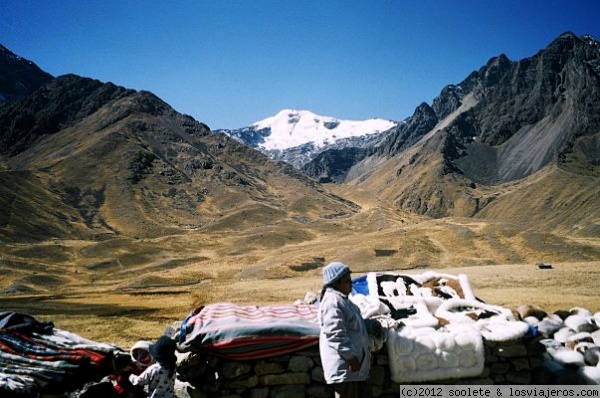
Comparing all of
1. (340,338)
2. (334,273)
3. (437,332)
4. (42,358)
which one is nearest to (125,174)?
(42,358)

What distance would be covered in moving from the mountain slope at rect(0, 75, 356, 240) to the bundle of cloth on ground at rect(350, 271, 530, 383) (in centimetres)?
7004

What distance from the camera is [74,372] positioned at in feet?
19.9

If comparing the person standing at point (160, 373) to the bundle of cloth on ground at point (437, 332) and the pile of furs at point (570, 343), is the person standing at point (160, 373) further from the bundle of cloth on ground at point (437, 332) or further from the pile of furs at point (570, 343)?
the pile of furs at point (570, 343)

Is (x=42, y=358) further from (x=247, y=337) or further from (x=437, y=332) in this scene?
(x=437, y=332)

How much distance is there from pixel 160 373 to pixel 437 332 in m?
4.25

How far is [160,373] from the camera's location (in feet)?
20.2

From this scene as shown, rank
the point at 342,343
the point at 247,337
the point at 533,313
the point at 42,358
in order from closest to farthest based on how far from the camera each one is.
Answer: the point at 342,343, the point at 42,358, the point at 247,337, the point at 533,313

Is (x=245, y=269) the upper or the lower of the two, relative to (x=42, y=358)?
lower

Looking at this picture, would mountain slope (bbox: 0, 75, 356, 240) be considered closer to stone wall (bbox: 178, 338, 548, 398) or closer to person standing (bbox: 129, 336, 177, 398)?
stone wall (bbox: 178, 338, 548, 398)

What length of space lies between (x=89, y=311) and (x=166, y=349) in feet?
66.4

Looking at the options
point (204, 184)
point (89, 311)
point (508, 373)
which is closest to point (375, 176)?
point (204, 184)

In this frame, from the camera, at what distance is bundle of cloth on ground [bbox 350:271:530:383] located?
6.80 meters

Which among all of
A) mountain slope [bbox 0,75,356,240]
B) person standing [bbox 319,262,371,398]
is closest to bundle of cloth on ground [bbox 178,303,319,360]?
person standing [bbox 319,262,371,398]

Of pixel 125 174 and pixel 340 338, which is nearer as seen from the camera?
pixel 340 338
